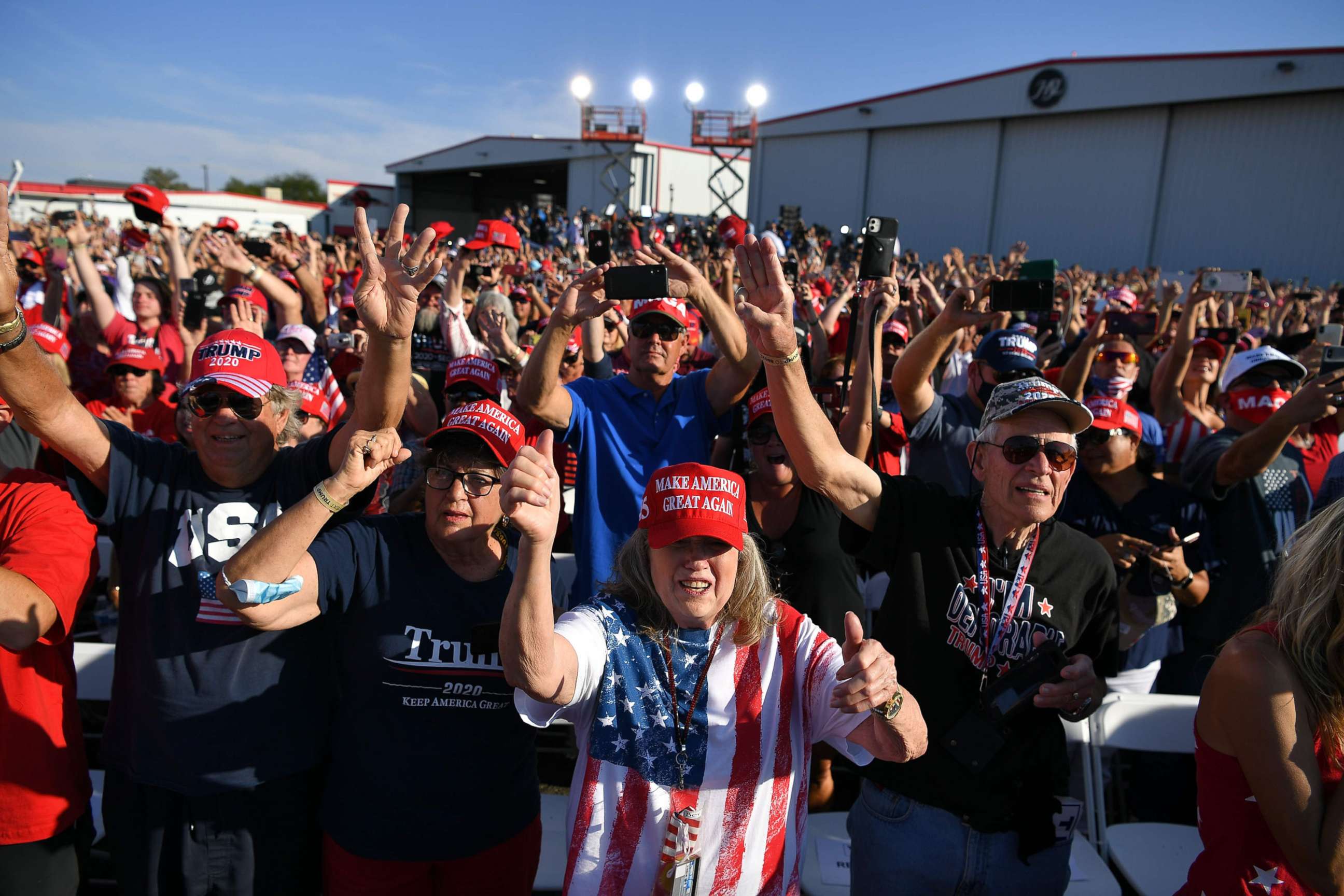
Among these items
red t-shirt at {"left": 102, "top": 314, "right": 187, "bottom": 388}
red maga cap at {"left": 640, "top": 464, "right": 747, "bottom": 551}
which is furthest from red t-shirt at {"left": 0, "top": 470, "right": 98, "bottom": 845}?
red t-shirt at {"left": 102, "top": 314, "right": 187, "bottom": 388}

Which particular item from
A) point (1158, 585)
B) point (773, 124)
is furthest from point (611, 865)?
point (773, 124)

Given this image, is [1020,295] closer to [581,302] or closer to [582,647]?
[581,302]

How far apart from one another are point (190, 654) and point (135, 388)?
3585 mm

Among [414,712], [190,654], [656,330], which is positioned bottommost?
[414,712]

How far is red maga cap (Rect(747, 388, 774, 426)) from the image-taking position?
3396 millimetres

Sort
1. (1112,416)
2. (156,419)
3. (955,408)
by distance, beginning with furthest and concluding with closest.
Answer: (156,419) < (955,408) < (1112,416)

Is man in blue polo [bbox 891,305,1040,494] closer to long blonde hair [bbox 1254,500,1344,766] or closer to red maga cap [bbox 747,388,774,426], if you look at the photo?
red maga cap [bbox 747,388,774,426]

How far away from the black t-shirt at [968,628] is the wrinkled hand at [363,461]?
52.9 inches

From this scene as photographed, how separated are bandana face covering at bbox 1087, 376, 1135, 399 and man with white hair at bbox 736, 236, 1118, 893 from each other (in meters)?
2.89

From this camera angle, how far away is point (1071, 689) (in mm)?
1992

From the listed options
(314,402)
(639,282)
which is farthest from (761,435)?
(314,402)

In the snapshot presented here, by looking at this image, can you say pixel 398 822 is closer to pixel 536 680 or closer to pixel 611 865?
pixel 611 865

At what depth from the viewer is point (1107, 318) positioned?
16.2ft

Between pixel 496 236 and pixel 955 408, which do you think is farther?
pixel 496 236
